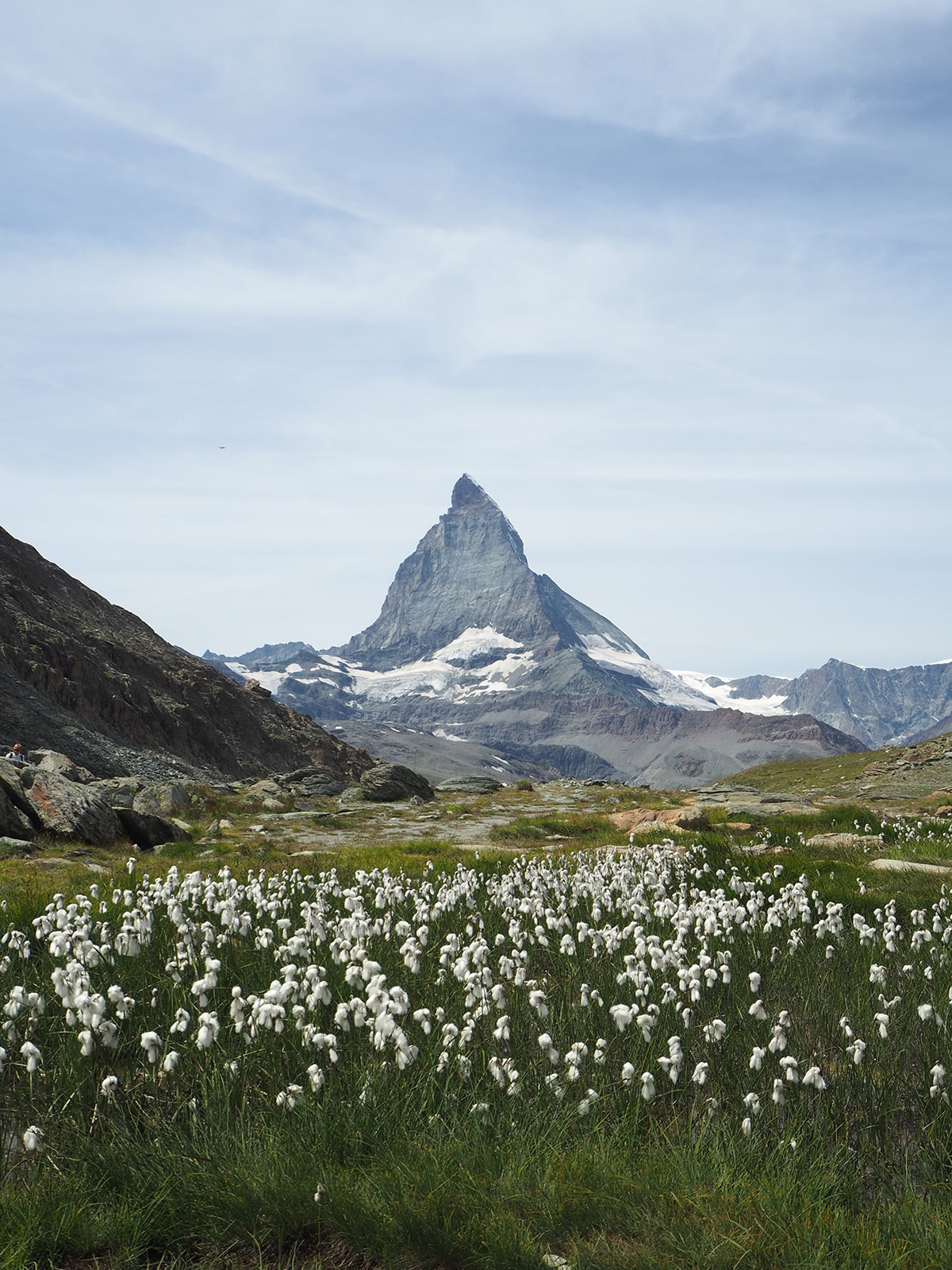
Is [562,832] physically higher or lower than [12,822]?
lower

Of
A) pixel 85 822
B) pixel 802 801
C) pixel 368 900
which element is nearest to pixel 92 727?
pixel 85 822

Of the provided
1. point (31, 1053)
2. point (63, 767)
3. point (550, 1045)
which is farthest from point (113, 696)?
point (550, 1045)

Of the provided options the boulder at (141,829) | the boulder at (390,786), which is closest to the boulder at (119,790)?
the boulder at (141,829)

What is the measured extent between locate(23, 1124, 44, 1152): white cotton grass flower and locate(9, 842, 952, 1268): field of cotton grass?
3 centimetres

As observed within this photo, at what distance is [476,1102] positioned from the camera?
19.3 ft

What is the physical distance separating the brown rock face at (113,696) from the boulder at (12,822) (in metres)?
26.6

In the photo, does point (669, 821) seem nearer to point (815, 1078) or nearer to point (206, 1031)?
point (815, 1078)

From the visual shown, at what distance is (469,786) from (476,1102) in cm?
5279

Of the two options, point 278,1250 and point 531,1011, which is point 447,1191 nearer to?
point 278,1250

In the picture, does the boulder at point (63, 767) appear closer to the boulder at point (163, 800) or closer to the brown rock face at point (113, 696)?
the boulder at point (163, 800)

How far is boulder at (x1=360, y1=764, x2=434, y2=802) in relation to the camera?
1560 inches

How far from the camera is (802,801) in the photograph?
96.9 ft

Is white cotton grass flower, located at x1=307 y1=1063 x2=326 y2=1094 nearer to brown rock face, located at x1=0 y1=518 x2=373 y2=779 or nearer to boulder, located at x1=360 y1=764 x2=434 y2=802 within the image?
boulder, located at x1=360 y1=764 x2=434 y2=802

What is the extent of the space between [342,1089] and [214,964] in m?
1.31
